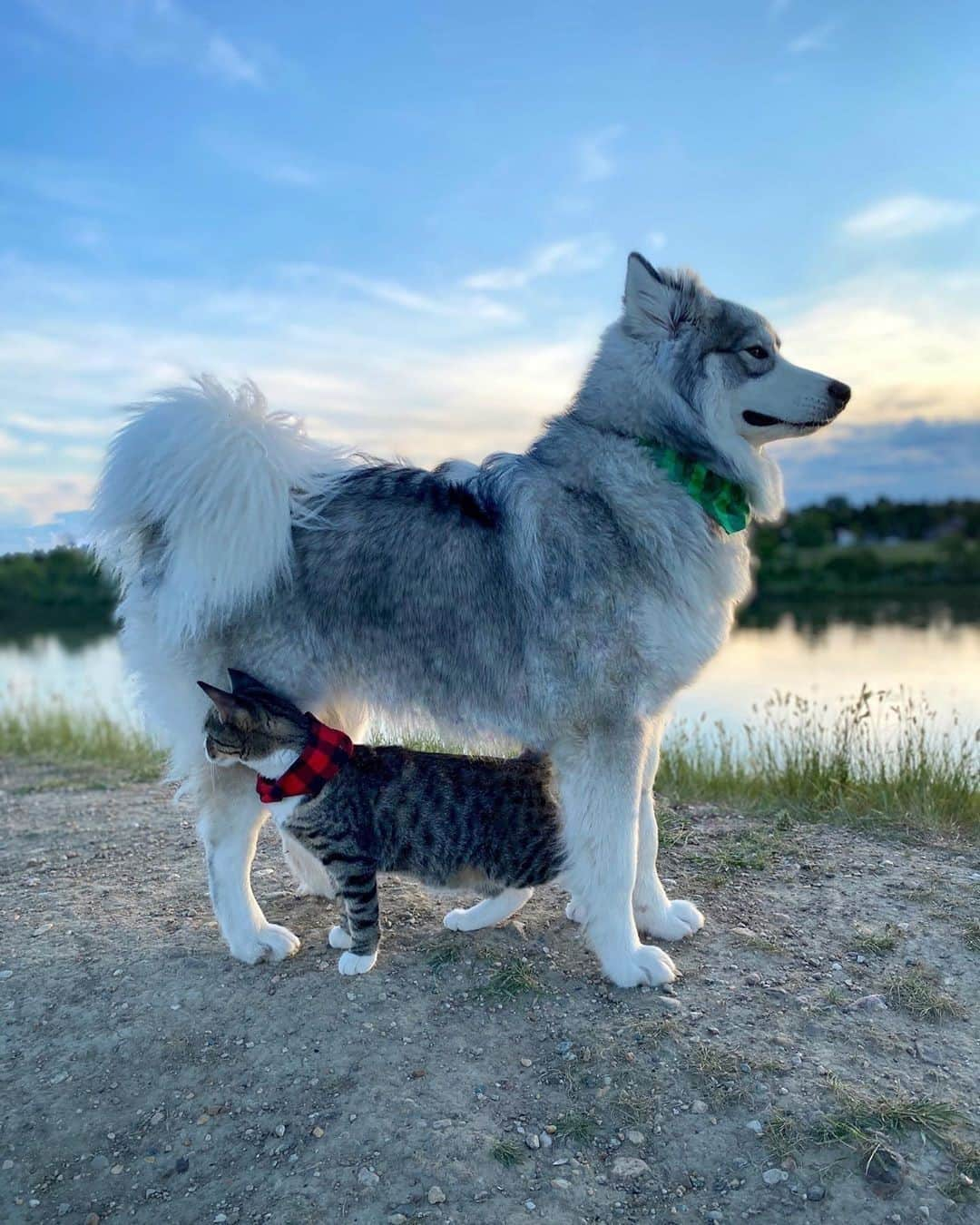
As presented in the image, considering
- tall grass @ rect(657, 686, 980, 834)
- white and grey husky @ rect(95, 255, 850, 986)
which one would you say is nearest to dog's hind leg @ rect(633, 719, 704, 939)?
white and grey husky @ rect(95, 255, 850, 986)

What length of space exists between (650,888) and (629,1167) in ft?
4.33

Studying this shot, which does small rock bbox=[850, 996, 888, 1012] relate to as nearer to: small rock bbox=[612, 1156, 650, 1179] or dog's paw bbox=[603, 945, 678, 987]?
dog's paw bbox=[603, 945, 678, 987]

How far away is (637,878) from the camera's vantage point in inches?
153

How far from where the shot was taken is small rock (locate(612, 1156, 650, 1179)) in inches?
106

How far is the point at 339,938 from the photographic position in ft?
12.8

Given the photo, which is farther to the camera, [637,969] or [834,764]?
[834,764]

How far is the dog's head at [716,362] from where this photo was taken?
3.40 m

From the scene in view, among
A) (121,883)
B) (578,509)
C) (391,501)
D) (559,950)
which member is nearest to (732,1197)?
(559,950)

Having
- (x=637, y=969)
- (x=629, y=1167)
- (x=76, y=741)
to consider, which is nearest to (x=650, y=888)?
(x=637, y=969)

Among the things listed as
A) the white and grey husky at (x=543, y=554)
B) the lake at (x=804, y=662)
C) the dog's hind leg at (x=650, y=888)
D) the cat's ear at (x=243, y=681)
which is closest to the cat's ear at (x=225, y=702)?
the cat's ear at (x=243, y=681)

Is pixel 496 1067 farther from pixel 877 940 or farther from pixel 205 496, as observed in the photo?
pixel 205 496

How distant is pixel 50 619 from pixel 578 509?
89.9 feet

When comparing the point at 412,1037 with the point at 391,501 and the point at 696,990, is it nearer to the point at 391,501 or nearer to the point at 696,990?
the point at 696,990

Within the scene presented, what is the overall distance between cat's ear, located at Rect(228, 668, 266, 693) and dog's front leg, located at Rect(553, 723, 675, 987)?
1207 millimetres
